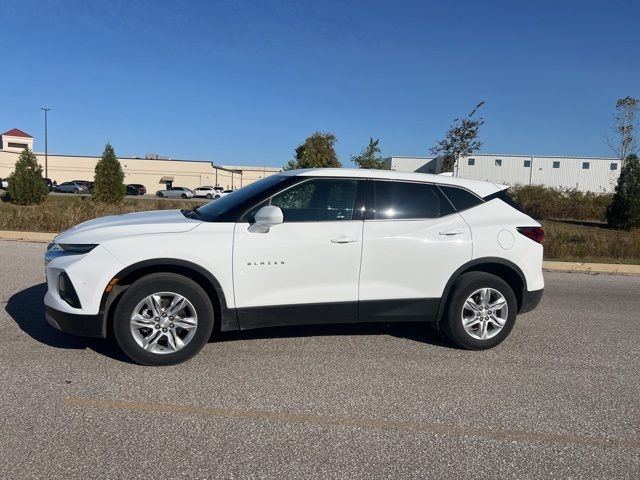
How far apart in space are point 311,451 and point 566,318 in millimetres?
4740

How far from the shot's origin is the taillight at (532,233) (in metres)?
5.15

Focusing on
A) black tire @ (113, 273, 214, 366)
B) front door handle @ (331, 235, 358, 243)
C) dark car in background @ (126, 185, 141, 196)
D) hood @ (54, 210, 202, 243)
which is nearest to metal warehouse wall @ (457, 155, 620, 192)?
dark car in background @ (126, 185, 141, 196)

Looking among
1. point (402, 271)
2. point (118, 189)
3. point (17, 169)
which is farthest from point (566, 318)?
point (17, 169)

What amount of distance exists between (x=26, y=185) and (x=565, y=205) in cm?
3069

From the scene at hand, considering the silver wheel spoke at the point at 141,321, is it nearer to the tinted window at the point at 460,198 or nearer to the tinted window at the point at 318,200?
the tinted window at the point at 318,200

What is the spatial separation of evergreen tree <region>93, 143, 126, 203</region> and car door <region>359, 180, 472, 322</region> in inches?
987

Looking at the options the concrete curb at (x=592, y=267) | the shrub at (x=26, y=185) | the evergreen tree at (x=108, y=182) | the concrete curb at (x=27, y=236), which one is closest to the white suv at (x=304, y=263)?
the concrete curb at (x=592, y=267)

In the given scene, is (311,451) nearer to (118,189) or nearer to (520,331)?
(520,331)

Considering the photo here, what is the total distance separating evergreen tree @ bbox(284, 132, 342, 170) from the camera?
664 inches

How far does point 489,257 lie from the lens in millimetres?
4980

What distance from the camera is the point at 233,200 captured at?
482cm

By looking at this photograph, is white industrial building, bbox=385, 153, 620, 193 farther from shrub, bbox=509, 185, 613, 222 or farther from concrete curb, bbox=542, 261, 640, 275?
concrete curb, bbox=542, 261, 640, 275

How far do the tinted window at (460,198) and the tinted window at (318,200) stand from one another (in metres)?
0.97

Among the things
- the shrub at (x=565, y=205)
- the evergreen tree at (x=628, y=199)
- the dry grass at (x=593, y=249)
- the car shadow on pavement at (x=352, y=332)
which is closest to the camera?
the car shadow on pavement at (x=352, y=332)
